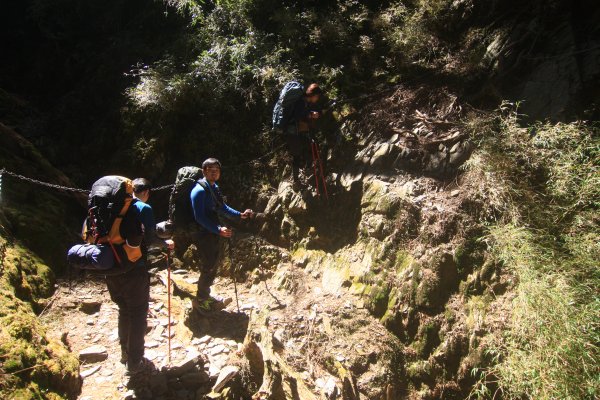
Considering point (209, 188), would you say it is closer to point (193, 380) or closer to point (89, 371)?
point (193, 380)

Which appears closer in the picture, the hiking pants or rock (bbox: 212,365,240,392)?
rock (bbox: 212,365,240,392)

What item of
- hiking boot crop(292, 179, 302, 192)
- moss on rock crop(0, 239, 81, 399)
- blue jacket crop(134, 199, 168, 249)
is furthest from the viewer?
hiking boot crop(292, 179, 302, 192)

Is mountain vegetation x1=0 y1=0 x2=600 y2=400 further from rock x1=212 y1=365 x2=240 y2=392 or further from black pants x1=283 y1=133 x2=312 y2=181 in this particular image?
black pants x1=283 y1=133 x2=312 y2=181

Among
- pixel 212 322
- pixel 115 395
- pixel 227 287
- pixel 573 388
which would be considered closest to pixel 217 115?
pixel 227 287

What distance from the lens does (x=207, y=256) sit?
6172mm

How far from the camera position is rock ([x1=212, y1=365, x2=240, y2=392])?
201 inches

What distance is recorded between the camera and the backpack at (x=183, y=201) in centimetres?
599

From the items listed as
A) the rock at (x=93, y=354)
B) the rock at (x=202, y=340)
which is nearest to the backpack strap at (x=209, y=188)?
the rock at (x=202, y=340)

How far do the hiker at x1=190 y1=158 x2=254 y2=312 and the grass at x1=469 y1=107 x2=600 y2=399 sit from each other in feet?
12.8

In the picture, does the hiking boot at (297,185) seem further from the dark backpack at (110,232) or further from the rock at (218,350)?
the dark backpack at (110,232)

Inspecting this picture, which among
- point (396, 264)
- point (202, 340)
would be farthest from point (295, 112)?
point (202, 340)

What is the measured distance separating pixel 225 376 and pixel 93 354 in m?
2.15

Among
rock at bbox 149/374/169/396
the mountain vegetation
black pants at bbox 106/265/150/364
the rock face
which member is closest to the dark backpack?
black pants at bbox 106/265/150/364

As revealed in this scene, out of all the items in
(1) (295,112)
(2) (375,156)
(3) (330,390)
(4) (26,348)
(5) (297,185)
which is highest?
(1) (295,112)
